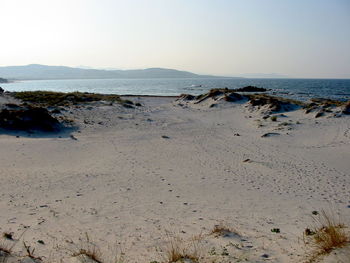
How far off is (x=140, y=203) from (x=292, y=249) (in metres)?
4.62

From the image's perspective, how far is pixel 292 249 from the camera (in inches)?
214

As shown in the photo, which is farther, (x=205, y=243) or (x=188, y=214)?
(x=188, y=214)

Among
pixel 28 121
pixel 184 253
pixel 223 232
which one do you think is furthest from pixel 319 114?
pixel 184 253

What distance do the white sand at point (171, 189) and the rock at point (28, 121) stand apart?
165cm

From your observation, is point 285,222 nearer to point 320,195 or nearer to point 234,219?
point 234,219

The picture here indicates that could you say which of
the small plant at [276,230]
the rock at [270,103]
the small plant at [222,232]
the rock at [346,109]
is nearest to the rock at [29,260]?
the small plant at [222,232]

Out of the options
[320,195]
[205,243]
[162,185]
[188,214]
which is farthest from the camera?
[162,185]

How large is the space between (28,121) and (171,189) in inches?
587

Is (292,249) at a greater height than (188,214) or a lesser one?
greater

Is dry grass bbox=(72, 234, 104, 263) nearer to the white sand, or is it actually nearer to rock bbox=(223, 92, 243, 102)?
the white sand

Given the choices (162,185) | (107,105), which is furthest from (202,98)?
(162,185)

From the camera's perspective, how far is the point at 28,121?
20750 millimetres

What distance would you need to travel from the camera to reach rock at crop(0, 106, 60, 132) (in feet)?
66.0

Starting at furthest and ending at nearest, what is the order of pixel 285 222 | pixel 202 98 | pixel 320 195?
pixel 202 98
pixel 320 195
pixel 285 222
